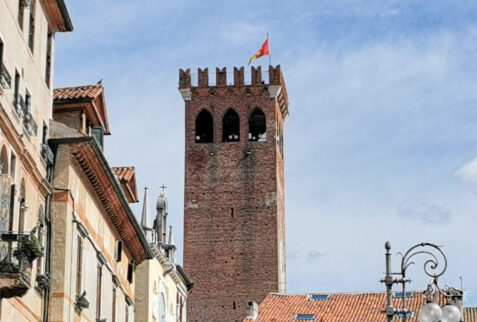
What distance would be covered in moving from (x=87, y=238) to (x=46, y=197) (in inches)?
115

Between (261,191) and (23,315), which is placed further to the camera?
(261,191)

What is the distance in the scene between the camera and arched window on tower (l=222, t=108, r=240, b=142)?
294 ft

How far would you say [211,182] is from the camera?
8756 cm

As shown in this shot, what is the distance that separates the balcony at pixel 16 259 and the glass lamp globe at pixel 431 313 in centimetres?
649

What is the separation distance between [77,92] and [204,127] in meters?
61.0

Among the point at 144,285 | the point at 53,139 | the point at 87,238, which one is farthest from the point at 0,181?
the point at 144,285

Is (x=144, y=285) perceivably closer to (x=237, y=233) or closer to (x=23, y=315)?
(x=23, y=315)

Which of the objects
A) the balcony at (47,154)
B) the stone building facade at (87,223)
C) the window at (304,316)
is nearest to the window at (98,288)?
the stone building facade at (87,223)

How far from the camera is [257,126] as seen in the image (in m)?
90.8

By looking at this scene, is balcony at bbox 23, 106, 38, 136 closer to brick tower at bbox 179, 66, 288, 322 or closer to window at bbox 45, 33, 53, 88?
window at bbox 45, 33, 53, 88

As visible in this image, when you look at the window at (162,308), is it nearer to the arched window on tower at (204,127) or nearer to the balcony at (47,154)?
the balcony at (47,154)

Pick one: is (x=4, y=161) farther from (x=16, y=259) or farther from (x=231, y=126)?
(x=231, y=126)

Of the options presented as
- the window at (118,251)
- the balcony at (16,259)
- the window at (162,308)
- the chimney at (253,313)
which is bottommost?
the balcony at (16,259)

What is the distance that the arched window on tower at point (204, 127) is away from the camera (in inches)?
3536
